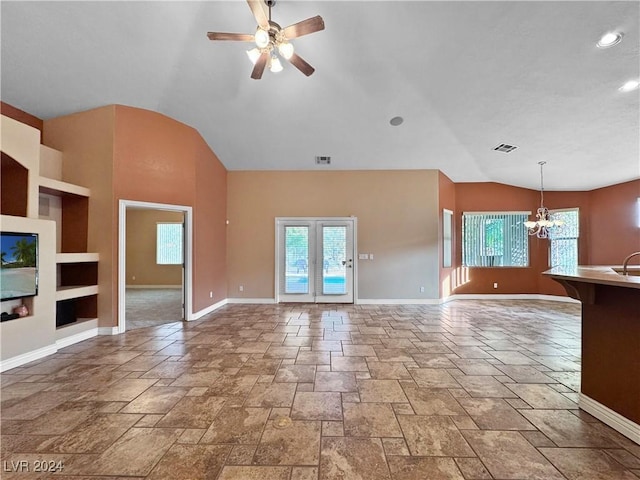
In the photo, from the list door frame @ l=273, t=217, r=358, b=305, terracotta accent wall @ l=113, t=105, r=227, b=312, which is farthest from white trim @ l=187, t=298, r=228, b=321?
door frame @ l=273, t=217, r=358, b=305

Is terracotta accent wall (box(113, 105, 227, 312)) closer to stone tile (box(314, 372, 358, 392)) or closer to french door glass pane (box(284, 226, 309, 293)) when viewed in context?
french door glass pane (box(284, 226, 309, 293))

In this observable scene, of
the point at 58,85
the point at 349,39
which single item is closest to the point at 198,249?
the point at 58,85

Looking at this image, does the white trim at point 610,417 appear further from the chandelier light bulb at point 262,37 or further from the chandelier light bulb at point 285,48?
the chandelier light bulb at point 262,37

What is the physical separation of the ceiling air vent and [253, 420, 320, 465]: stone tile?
566 cm

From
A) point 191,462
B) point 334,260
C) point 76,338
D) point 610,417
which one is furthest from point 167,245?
point 610,417

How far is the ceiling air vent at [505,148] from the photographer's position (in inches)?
208

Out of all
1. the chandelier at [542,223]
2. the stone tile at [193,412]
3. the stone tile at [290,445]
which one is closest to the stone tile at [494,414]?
the stone tile at [290,445]

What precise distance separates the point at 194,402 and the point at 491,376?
287 centimetres

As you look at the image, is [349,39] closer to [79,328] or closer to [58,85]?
[58,85]

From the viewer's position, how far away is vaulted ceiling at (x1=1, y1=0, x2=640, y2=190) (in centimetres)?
312

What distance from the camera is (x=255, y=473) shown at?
164cm

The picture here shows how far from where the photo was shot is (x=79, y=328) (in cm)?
403

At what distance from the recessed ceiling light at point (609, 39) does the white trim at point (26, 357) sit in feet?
23.7

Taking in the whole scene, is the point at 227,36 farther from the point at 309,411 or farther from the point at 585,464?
the point at 585,464
